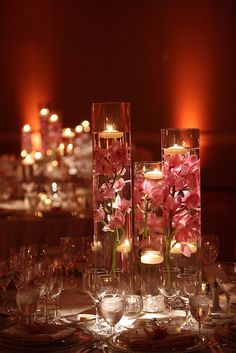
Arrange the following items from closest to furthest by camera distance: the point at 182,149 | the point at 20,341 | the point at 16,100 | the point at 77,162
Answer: the point at 20,341
the point at 182,149
the point at 77,162
the point at 16,100

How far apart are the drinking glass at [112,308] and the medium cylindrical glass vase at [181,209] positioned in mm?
349

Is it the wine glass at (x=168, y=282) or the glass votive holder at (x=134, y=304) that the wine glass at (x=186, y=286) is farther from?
the glass votive holder at (x=134, y=304)

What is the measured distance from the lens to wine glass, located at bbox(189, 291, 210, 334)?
2.05m

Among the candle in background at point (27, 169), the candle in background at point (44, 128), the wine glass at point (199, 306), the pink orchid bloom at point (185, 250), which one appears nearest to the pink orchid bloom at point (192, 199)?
the pink orchid bloom at point (185, 250)

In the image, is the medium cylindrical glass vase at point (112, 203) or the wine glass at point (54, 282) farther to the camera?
the medium cylindrical glass vase at point (112, 203)

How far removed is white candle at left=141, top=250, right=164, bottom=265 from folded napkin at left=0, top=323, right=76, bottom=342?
453mm

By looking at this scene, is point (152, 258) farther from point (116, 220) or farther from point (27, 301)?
point (27, 301)

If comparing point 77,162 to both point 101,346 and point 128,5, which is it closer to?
point 128,5

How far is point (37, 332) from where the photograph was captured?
6.57 ft

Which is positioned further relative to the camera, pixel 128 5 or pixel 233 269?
pixel 128 5

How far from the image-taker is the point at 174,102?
9430 mm

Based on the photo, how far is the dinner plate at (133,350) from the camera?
188 centimetres

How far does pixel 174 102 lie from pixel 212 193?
1.53m

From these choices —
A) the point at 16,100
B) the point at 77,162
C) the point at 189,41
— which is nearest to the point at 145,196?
the point at 77,162
